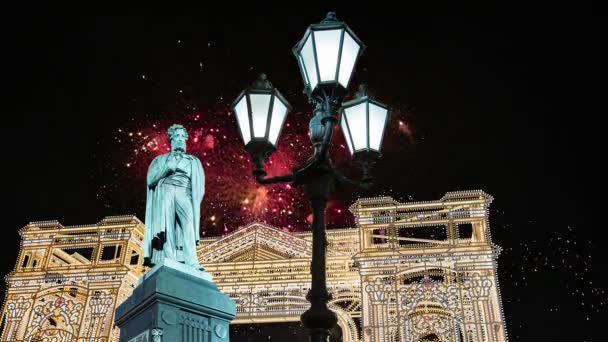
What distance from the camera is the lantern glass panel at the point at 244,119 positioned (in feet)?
19.7

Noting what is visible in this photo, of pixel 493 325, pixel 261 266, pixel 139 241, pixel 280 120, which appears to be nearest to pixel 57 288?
pixel 139 241

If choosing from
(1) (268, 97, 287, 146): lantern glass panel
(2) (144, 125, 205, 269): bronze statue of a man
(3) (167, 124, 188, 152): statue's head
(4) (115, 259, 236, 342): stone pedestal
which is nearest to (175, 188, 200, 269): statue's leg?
(2) (144, 125, 205, 269): bronze statue of a man

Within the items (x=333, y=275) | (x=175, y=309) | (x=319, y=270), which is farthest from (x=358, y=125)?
(x=333, y=275)

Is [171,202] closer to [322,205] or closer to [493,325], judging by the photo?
[322,205]

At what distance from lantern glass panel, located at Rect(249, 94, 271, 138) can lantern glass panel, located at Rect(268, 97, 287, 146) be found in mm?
74

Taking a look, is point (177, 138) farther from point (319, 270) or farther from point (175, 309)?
point (319, 270)

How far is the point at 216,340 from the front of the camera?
7676 millimetres

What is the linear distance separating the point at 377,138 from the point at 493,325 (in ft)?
25.7

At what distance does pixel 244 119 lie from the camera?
Answer: 6062 millimetres

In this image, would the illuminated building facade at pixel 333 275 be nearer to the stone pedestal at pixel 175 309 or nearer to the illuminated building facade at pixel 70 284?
the illuminated building facade at pixel 70 284

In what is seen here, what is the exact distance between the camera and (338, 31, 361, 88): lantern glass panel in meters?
5.91

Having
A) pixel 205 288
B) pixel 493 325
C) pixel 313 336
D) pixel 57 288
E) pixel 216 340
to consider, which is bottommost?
pixel 313 336

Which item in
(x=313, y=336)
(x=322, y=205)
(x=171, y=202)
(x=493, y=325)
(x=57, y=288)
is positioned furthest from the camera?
(x=57, y=288)

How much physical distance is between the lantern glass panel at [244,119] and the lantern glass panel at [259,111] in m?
0.07
